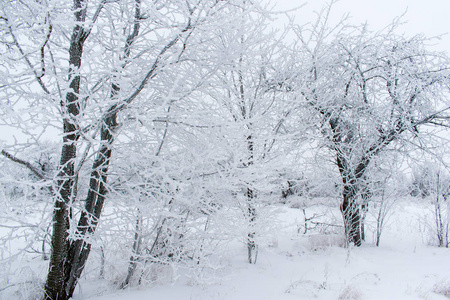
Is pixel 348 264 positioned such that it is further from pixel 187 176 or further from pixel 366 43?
pixel 366 43

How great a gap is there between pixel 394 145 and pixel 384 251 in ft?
8.49

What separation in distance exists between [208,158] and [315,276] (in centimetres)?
332

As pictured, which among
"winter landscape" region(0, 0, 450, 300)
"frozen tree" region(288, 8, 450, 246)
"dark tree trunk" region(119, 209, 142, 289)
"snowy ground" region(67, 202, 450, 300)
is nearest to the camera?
"winter landscape" region(0, 0, 450, 300)

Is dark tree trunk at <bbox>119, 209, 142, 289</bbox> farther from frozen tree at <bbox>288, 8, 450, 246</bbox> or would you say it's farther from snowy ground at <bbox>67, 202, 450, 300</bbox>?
frozen tree at <bbox>288, 8, 450, 246</bbox>

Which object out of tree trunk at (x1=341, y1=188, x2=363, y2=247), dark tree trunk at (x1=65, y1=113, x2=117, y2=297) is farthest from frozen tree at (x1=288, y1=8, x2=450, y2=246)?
dark tree trunk at (x1=65, y1=113, x2=117, y2=297)

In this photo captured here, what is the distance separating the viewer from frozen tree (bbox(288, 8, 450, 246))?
5660 millimetres

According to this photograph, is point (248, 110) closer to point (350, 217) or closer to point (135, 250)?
point (135, 250)

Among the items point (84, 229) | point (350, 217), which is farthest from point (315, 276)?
point (84, 229)

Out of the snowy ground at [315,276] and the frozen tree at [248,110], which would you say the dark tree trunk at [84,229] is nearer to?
the snowy ground at [315,276]

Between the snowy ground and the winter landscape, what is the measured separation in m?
0.04

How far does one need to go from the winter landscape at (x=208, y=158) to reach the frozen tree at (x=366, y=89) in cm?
A: 5

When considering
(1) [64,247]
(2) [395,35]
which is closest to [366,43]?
(2) [395,35]

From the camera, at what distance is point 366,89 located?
6.34m

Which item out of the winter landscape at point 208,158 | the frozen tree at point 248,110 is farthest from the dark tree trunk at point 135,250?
the frozen tree at point 248,110
